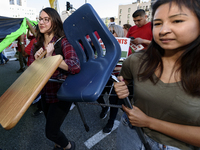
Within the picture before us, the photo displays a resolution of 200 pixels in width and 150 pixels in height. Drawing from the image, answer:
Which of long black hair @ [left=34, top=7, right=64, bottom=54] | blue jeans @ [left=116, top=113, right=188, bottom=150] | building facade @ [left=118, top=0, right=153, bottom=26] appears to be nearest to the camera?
blue jeans @ [left=116, top=113, right=188, bottom=150]

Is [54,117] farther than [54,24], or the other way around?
[54,24]

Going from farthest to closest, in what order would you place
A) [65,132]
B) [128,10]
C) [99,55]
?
[128,10] < [65,132] < [99,55]

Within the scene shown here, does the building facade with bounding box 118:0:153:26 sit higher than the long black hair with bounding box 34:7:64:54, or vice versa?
the building facade with bounding box 118:0:153:26

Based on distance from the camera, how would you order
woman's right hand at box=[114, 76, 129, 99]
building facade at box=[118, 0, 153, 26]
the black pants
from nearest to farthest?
woman's right hand at box=[114, 76, 129, 99], the black pants, building facade at box=[118, 0, 153, 26]

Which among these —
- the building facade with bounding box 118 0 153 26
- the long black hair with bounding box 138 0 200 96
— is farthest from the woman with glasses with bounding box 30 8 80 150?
the building facade with bounding box 118 0 153 26

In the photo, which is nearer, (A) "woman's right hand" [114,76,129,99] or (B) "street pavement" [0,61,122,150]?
(A) "woman's right hand" [114,76,129,99]

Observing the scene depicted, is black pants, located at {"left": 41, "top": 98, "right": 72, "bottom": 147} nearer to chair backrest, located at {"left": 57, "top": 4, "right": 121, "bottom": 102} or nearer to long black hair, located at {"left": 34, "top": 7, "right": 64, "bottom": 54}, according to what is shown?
chair backrest, located at {"left": 57, "top": 4, "right": 121, "bottom": 102}

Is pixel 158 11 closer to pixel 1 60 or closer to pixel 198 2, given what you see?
pixel 198 2

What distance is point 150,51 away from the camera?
90 centimetres

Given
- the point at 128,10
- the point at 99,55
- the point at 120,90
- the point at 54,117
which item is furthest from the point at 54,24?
the point at 128,10

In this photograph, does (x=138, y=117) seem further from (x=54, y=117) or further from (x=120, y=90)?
(x=54, y=117)

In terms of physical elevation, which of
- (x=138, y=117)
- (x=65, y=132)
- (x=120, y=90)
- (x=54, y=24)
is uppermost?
(x=54, y=24)

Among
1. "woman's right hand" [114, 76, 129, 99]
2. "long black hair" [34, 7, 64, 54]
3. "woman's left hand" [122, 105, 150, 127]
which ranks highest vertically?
"long black hair" [34, 7, 64, 54]

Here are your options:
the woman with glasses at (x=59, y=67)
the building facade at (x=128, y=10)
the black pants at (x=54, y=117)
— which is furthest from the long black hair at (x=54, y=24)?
the building facade at (x=128, y=10)
